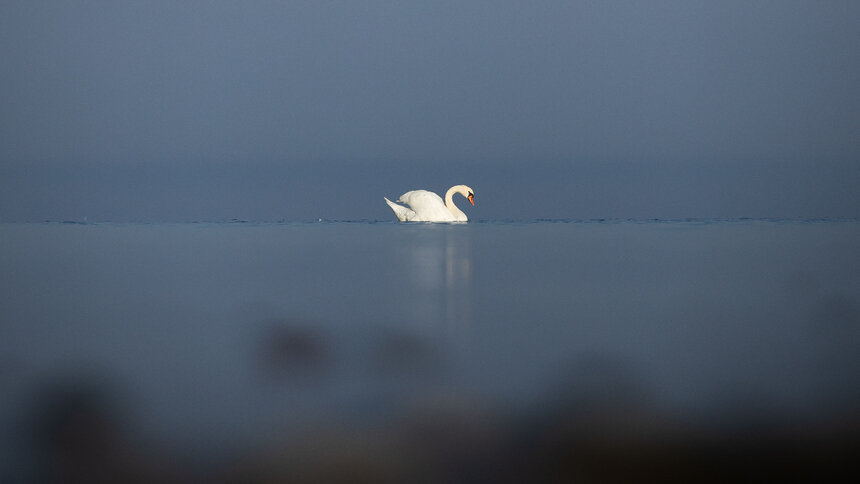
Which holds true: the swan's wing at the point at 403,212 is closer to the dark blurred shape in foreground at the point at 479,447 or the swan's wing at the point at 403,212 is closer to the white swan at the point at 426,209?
Answer: the white swan at the point at 426,209

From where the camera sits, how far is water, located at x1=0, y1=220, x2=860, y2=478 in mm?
3812

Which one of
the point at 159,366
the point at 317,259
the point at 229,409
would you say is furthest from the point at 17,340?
the point at 317,259

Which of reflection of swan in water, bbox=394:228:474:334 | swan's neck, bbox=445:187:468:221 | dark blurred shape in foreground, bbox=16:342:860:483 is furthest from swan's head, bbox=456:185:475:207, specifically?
dark blurred shape in foreground, bbox=16:342:860:483

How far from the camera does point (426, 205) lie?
28.6m

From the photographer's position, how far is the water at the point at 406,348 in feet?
12.5

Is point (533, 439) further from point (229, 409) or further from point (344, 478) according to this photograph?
point (229, 409)

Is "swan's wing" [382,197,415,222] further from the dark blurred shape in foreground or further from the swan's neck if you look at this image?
the dark blurred shape in foreground

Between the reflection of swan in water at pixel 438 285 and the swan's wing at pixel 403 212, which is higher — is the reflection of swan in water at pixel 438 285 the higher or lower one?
the lower one

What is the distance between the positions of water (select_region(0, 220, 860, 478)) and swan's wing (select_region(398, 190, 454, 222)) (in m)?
15.6

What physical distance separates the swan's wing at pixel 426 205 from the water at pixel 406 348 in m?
15.6

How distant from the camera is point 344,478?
293cm

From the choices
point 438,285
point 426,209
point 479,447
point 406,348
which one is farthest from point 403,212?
point 479,447

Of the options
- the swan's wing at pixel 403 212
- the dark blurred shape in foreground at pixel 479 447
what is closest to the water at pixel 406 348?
the dark blurred shape in foreground at pixel 479 447

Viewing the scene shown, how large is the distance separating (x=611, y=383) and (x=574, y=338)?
1780 millimetres
